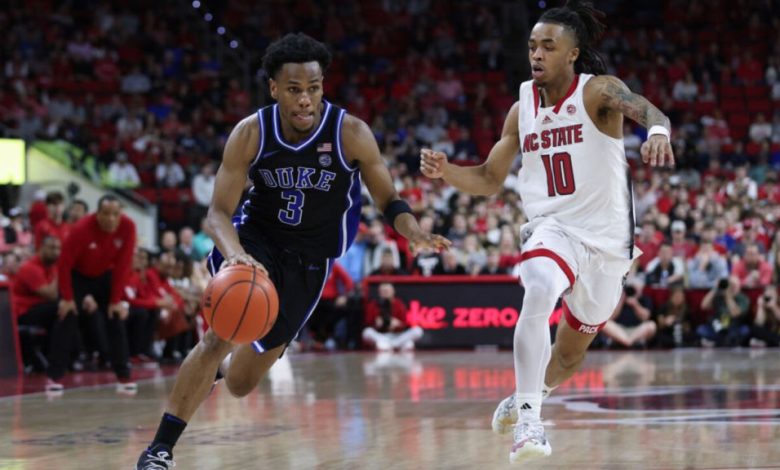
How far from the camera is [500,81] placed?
25.4 m

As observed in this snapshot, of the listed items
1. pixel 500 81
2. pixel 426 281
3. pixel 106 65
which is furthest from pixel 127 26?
pixel 426 281

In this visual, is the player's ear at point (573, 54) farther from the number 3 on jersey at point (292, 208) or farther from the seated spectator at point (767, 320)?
the seated spectator at point (767, 320)

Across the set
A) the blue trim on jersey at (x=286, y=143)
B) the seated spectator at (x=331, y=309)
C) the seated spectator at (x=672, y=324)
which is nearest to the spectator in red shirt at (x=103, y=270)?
the blue trim on jersey at (x=286, y=143)

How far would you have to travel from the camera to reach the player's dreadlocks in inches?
250

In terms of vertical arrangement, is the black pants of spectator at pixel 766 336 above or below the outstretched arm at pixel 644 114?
below

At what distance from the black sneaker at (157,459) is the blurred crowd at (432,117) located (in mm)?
8707

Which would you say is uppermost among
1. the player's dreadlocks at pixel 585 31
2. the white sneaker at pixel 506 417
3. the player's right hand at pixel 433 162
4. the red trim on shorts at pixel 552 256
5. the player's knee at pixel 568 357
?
the player's dreadlocks at pixel 585 31

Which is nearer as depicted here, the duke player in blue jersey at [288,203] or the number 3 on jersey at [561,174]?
the duke player in blue jersey at [288,203]

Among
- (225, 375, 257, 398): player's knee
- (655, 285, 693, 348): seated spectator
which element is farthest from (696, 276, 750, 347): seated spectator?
(225, 375, 257, 398): player's knee

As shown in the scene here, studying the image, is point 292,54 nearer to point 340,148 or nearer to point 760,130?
point 340,148

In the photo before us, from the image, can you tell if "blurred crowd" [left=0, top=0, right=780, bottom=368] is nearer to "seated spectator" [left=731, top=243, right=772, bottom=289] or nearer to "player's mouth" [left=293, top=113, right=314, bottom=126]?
"seated spectator" [left=731, top=243, right=772, bottom=289]

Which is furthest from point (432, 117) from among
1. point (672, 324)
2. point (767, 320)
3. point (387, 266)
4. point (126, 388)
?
point (126, 388)

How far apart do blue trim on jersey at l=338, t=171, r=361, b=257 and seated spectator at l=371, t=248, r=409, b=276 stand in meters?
10.2

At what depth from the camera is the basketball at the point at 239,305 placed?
531cm
